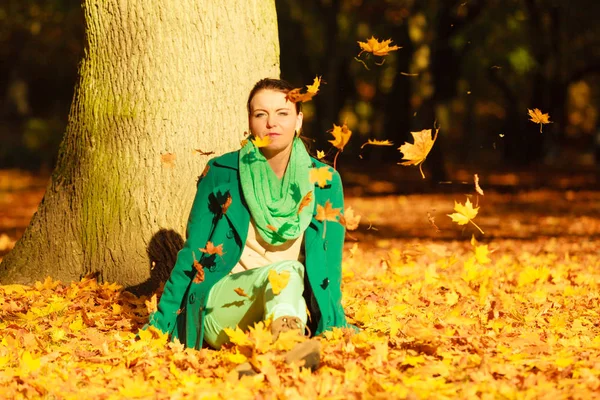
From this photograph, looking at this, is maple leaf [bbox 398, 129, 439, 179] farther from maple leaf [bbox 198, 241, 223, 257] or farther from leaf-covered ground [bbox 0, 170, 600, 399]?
maple leaf [bbox 198, 241, 223, 257]

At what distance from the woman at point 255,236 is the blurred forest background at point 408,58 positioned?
36.7 feet

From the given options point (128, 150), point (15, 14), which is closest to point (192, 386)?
point (128, 150)

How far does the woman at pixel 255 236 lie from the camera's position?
13.7 feet

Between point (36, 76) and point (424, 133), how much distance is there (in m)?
32.5

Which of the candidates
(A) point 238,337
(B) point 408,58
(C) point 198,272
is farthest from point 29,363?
(B) point 408,58

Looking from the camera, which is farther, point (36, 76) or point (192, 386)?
point (36, 76)

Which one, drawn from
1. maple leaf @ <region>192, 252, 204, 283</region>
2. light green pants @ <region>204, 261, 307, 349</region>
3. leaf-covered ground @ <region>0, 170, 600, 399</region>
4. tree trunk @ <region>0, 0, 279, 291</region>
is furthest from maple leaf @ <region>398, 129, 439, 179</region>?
tree trunk @ <region>0, 0, 279, 291</region>

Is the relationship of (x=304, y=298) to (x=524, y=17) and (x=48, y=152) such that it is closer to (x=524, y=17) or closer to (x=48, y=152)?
(x=524, y=17)

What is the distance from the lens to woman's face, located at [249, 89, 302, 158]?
4.20 metres

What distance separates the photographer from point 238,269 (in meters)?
4.32

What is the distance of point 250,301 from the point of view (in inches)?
158

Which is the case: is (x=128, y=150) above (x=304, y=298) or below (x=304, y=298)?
above

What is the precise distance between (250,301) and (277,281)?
0.97ft

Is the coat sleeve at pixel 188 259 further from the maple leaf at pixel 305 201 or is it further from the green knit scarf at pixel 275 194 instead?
the maple leaf at pixel 305 201
